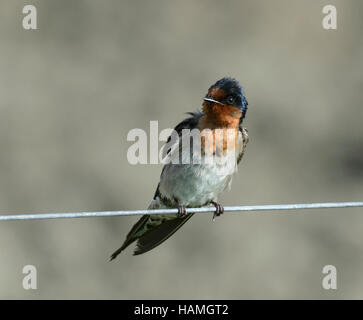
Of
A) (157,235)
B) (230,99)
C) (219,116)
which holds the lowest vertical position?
(157,235)

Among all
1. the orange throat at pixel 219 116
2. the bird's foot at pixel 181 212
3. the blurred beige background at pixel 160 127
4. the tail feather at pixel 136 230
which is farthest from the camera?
the blurred beige background at pixel 160 127

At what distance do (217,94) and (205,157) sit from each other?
0.39 meters

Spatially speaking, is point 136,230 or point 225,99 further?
point 136,230

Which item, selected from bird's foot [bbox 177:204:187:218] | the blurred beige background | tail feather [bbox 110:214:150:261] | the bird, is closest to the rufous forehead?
the bird

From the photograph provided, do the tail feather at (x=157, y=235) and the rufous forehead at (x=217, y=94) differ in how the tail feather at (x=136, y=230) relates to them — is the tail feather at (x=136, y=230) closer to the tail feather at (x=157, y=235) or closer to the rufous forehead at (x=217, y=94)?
the tail feather at (x=157, y=235)

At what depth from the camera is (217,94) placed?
6.23m

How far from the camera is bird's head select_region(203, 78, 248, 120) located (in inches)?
244

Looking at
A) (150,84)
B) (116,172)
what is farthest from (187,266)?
(150,84)

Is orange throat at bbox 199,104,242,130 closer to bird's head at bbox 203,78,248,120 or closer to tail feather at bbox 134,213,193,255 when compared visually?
bird's head at bbox 203,78,248,120

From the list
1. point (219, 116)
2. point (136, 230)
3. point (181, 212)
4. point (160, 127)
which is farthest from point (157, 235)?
point (160, 127)

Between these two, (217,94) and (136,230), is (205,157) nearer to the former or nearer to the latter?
(217,94)

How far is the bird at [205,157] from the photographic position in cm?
620

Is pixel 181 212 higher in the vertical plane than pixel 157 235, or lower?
higher

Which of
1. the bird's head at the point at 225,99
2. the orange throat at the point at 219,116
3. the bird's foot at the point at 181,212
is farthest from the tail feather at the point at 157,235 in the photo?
the bird's head at the point at 225,99
